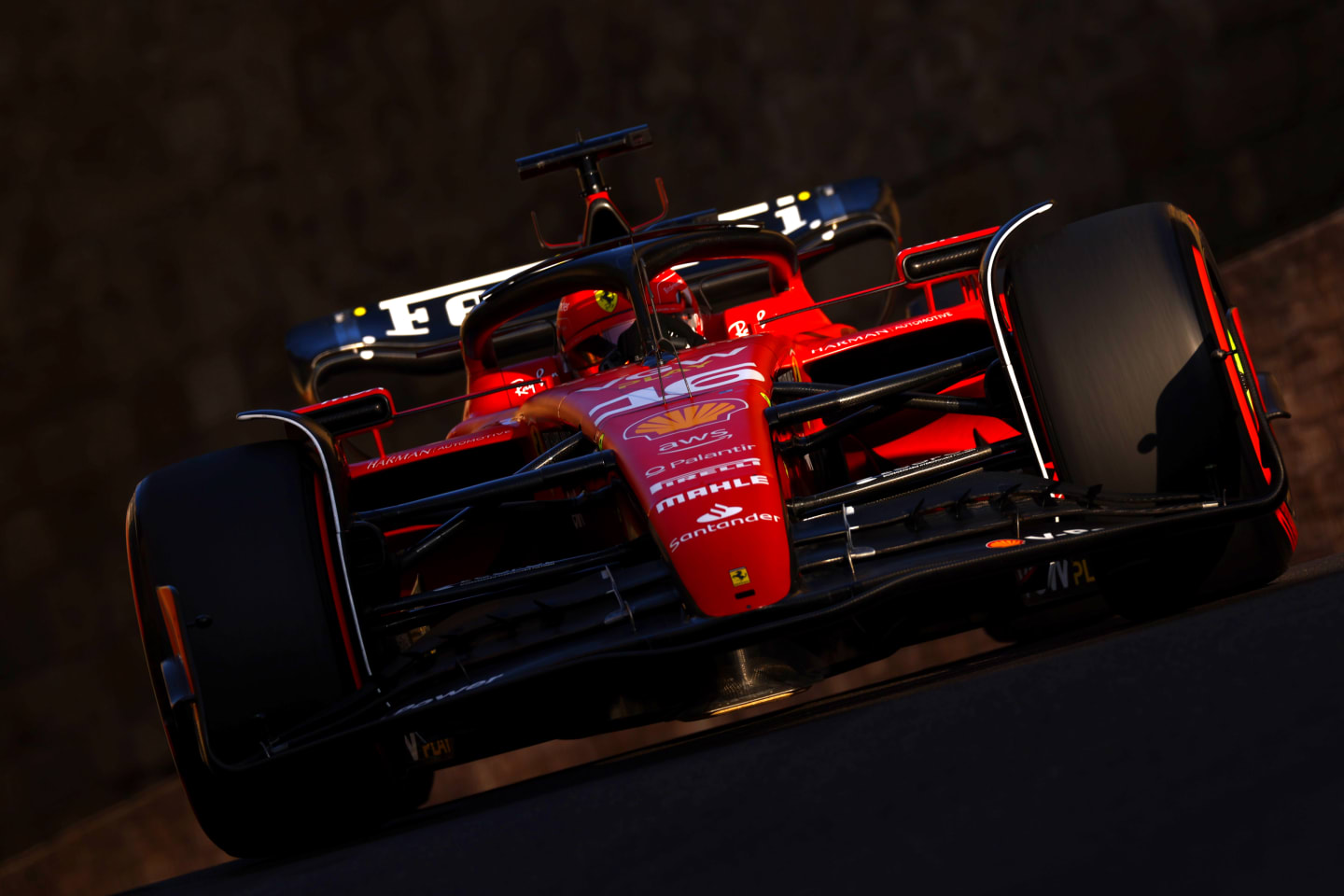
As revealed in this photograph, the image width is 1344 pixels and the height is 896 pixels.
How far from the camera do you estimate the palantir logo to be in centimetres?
232

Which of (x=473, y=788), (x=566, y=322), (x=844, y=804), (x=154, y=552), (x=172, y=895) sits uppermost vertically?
(x=566, y=322)

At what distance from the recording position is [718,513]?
233 cm

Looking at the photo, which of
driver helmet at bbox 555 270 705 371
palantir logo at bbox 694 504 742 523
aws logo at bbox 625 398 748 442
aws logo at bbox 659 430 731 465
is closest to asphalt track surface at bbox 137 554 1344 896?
palantir logo at bbox 694 504 742 523

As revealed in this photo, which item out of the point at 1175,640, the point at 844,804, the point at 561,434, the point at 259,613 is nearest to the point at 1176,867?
the point at 844,804

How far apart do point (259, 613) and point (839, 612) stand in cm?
108

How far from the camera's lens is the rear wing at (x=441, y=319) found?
5.20 meters

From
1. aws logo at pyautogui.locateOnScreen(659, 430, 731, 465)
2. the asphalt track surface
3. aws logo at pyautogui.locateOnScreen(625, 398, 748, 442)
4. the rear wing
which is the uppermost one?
the rear wing

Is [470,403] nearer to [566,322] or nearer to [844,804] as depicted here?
[566,322]

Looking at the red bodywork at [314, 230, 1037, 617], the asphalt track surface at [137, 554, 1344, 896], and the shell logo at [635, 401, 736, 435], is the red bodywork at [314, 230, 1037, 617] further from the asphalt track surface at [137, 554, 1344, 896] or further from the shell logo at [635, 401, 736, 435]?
the asphalt track surface at [137, 554, 1344, 896]

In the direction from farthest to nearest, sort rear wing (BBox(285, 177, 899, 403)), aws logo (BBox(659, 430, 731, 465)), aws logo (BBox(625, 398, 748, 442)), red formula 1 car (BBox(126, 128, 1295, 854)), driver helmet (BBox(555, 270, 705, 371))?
rear wing (BBox(285, 177, 899, 403)) < driver helmet (BBox(555, 270, 705, 371)) < aws logo (BBox(625, 398, 748, 442)) < aws logo (BBox(659, 430, 731, 465)) < red formula 1 car (BBox(126, 128, 1295, 854))

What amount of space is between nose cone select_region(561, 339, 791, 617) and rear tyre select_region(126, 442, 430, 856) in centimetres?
66

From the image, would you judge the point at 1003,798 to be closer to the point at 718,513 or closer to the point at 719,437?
the point at 718,513

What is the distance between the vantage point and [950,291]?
524 centimetres

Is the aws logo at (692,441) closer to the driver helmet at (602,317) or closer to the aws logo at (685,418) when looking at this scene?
the aws logo at (685,418)
